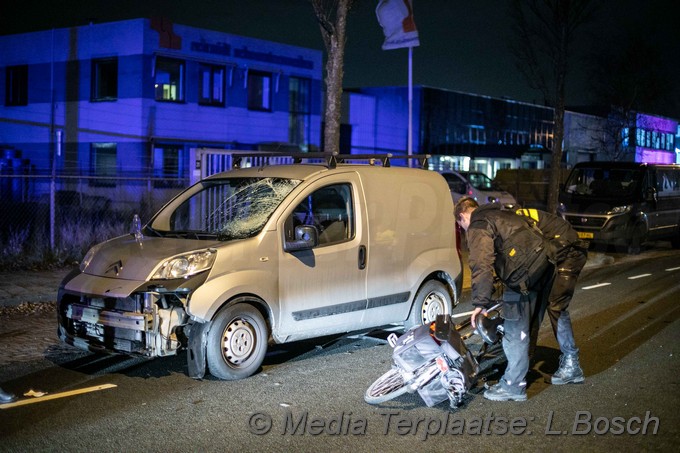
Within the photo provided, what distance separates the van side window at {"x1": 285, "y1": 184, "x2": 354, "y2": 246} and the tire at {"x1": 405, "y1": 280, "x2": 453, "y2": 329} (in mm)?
1215

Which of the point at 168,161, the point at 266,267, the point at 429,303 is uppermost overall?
the point at 168,161

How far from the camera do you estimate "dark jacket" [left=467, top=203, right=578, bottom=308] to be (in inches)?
237

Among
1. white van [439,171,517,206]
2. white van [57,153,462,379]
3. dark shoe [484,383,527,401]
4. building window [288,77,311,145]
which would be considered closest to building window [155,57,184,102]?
building window [288,77,311,145]

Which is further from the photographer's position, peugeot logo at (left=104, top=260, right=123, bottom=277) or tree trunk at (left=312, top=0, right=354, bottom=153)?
tree trunk at (left=312, top=0, right=354, bottom=153)

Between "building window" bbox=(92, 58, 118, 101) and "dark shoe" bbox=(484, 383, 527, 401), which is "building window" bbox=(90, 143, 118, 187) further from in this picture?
"dark shoe" bbox=(484, 383, 527, 401)

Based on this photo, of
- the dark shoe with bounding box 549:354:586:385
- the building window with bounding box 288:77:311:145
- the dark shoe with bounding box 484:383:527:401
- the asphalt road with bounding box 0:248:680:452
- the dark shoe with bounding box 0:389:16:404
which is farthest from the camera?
the building window with bounding box 288:77:311:145

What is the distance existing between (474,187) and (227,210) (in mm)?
19201

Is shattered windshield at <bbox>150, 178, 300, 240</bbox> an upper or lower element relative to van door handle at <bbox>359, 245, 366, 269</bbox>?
upper

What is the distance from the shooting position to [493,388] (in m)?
6.43

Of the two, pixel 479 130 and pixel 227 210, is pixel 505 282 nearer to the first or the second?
pixel 227 210

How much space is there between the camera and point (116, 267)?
22.9ft

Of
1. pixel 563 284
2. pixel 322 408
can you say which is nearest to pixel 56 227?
pixel 322 408

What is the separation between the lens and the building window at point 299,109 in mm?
35594

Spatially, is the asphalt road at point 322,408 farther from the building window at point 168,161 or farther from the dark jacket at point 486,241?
the building window at point 168,161
